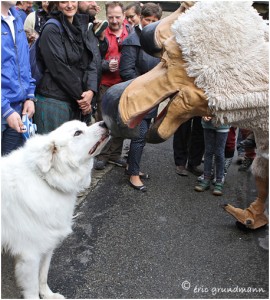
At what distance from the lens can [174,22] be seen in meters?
1.92

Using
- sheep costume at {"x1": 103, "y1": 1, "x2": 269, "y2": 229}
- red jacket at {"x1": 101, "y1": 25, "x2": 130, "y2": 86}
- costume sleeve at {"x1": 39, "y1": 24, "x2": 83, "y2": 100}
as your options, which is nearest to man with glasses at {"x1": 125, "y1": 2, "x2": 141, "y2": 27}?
red jacket at {"x1": 101, "y1": 25, "x2": 130, "y2": 86}

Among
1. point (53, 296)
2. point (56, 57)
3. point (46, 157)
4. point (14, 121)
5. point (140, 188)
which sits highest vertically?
point (56, 57)

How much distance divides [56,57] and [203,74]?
1.88m

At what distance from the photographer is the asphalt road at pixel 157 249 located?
105 inches

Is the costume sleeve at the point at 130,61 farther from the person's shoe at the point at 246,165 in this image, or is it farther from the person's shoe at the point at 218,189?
the person's shoe at the point at 246,165

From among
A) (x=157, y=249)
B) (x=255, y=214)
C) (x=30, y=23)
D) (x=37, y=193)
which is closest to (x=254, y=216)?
(x=255, y=214)

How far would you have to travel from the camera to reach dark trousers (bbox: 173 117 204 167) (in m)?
5.02

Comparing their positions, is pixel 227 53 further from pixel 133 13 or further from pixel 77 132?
pixel 133 13

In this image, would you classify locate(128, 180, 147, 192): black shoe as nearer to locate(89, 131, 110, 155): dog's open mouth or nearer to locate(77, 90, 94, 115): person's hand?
locate(77, 90, 94, 115): person's hand

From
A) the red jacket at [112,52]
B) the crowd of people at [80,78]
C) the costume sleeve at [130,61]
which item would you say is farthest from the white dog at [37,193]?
the red jacket at [112,52]

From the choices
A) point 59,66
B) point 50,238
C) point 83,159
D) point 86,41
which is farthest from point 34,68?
point 50,238

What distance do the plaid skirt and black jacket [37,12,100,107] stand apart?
0.17 feet

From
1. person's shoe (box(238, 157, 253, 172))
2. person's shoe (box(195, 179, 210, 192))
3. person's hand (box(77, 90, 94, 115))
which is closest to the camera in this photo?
person's hand (box(77, 90, 94, 115))

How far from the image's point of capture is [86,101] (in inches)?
141
